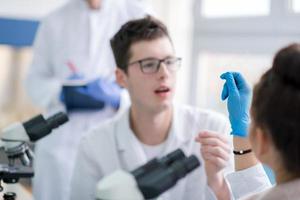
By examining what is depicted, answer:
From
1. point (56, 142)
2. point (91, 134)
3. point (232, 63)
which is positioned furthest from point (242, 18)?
point (91, 134)

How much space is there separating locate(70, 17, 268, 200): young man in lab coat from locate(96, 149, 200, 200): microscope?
2.55ft

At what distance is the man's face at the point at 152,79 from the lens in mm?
1633

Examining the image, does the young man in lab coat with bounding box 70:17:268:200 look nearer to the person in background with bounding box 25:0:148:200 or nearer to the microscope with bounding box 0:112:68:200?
the microscope with bounding box 0:112:68:200

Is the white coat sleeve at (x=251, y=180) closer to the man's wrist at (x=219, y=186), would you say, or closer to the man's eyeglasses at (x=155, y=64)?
the man's wrist at (x=219, y=186)

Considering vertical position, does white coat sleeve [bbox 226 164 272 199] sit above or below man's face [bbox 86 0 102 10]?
below

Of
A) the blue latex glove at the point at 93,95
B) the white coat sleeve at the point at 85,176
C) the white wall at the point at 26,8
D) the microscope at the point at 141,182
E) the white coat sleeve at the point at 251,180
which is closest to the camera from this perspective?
the microscope at the point at 141,182

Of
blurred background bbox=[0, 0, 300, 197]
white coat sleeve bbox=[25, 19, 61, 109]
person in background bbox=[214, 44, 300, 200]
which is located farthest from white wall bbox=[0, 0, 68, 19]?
person in background bbox=[214, 44, 300, 200]

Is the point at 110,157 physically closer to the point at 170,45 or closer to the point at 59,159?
the point at 170,45

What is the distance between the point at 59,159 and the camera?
2.24 m

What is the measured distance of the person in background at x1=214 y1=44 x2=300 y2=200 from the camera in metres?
0.79

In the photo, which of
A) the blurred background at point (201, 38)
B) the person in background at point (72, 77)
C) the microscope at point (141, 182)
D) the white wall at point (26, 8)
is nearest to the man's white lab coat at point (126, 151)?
the person in background at point (72, 77)

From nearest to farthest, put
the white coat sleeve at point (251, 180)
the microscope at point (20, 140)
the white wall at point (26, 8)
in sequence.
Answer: the white coat sleeve at point (251, 180) → the microscope at point (20, 140) → the white wall at point (26, 8)

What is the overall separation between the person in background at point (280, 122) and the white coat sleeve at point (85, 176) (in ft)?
2.56

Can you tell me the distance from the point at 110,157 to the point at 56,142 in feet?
2.21
